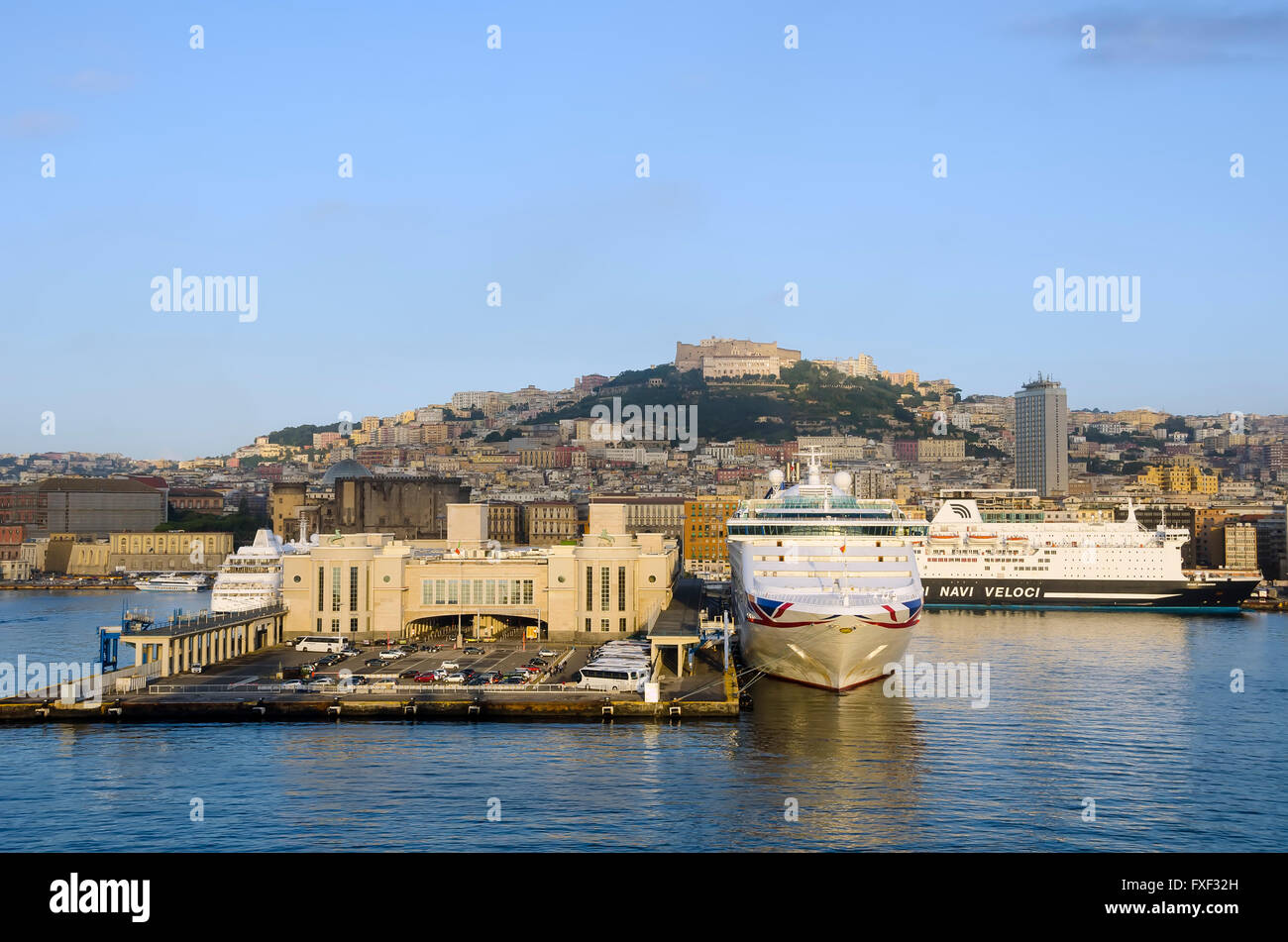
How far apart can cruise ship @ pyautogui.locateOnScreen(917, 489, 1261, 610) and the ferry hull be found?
0.16 feet

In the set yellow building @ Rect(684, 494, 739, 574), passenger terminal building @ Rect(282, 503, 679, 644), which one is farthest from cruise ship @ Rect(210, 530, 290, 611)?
yellow building @ Rect(684, 494, 739, 574)

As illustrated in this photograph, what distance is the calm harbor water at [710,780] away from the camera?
1755 cm

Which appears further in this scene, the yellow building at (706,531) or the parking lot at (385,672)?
the yellow building at (706,531)

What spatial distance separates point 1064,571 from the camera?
6272 cm

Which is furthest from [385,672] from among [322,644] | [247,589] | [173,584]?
[173,584]

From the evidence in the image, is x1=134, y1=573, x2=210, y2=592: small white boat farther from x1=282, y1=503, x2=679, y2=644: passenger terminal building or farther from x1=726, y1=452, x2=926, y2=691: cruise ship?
x1=726, y1=452, x2=926, y2=691: cruise ship

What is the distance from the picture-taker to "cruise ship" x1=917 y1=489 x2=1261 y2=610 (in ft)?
202

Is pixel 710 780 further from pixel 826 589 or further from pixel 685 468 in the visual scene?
pixel 685 468

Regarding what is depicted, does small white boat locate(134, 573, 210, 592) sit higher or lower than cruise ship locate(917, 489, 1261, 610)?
lower

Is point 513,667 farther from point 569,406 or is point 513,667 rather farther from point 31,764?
point 569,406

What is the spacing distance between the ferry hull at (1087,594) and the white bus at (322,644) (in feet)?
121

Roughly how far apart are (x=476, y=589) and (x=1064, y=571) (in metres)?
37.6

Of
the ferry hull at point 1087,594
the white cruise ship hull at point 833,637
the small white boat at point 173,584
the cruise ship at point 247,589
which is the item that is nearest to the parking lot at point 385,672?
the cruise ship at point 247,589

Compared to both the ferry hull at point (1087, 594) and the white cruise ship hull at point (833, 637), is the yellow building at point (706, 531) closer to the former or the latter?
the ferry hull at point (1087, 594)
